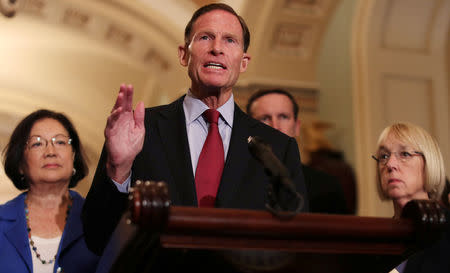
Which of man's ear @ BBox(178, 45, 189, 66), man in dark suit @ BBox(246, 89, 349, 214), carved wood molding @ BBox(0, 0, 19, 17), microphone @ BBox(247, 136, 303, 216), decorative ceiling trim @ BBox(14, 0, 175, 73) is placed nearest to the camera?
microphone @ BBox(247, 136, 303, 216)

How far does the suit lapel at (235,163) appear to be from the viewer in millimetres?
1600

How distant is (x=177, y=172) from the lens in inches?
65.3

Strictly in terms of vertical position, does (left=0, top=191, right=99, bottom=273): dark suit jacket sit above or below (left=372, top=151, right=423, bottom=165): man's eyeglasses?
below

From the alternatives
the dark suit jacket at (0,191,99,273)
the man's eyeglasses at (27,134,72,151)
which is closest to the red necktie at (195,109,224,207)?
the dark suit jacket at (0,191,99,273)

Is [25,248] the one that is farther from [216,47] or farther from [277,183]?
[277,183]

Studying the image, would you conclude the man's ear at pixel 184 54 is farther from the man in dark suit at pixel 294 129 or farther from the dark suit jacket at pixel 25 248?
the man in dark suit at pixel 294 129

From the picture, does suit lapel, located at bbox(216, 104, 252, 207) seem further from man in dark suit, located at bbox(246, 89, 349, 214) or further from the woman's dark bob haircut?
man in dark suit, located at bbox(246, 89, 349, 214)

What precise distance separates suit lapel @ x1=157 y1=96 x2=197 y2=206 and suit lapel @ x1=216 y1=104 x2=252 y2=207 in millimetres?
81

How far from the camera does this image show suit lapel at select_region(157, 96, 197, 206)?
5.26 feet

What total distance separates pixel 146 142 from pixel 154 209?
25.5 inches

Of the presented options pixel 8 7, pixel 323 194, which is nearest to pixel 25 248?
pixel 323 194

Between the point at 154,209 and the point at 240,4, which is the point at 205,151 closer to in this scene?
the point at 154,209

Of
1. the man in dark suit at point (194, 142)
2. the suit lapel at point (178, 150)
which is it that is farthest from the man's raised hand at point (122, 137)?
the suit lapel at point (178, 150)

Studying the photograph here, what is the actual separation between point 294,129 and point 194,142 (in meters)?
1.66
